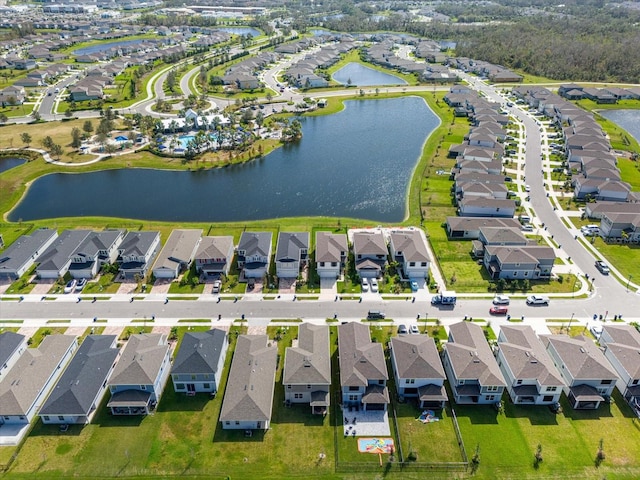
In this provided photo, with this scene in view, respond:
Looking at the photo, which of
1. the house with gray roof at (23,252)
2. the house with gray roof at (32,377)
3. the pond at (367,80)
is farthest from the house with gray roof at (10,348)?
the pond at (367,80)

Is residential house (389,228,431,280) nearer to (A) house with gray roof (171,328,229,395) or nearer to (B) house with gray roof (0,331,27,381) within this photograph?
(A) house with gray roof (171,328,229,395)

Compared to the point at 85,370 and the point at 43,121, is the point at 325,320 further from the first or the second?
the point at 43,121

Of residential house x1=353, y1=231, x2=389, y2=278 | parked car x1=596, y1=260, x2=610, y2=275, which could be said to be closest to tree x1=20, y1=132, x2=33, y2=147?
residential house x1=353, y1=231, x2=389, y2=278

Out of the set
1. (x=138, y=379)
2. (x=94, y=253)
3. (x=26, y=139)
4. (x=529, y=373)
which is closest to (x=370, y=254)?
(x=529, y=373)

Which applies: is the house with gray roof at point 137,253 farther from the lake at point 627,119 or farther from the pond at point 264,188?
the lake at point 627,119

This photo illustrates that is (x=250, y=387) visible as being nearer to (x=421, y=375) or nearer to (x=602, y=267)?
(x=421, y=375)
